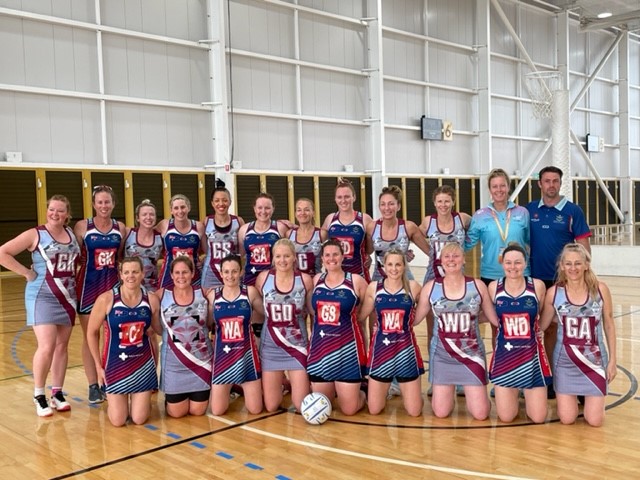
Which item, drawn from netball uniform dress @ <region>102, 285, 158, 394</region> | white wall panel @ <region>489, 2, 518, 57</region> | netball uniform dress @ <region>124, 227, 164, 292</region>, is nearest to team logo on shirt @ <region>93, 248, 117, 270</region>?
netball uniform dress @ <region>124, 227, 164, 292</region>

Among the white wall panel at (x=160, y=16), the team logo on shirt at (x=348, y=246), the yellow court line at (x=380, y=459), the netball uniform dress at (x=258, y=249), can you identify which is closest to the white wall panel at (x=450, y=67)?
the white wall panel at (x=160, y=16)

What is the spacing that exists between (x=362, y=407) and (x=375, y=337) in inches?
21.3

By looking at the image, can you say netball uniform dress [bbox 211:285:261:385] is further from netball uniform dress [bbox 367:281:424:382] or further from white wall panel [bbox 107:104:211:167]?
white wall panel [bbox 107:104:211:167]

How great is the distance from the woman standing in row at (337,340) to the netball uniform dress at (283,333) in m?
0.10

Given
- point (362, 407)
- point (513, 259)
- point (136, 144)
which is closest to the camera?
point (513, 259)

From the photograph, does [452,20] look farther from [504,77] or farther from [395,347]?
[395,347]

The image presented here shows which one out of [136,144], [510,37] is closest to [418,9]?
[510,37]

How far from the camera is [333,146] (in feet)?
59.2

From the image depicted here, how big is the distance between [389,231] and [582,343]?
1765mm

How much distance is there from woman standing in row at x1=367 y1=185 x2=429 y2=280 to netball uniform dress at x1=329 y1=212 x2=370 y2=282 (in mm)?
101

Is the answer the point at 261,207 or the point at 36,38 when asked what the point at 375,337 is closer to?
the point at 261,207

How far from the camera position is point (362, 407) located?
489 cm

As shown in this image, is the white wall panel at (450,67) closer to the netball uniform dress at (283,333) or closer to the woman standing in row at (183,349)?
the netball uniform dress at (283,333)

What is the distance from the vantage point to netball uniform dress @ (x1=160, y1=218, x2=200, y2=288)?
5586 millimetres
